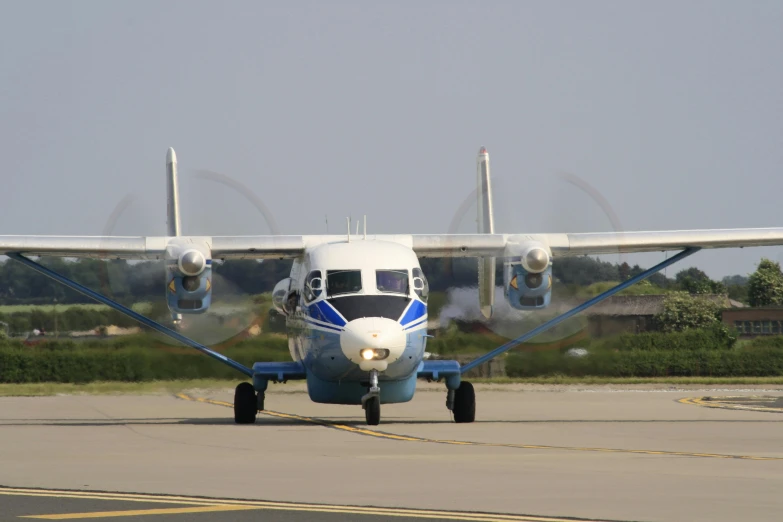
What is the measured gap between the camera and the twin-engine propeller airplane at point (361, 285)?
19.8 m

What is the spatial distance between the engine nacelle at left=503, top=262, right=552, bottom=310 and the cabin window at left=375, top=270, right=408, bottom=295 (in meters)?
2.96

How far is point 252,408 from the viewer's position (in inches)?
854

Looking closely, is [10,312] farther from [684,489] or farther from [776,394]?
[684,489]

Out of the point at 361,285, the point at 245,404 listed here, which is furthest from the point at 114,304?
the point at 361,285

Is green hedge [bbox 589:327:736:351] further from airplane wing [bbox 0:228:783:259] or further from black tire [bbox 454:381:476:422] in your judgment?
black tire [bbox 454:381:476:422]

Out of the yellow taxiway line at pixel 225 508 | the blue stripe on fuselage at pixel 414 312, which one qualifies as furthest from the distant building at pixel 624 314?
the yellow taxiway line at pixel 225 508

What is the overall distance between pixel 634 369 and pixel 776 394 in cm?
644

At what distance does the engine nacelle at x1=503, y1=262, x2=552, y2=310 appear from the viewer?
22562 millimetres

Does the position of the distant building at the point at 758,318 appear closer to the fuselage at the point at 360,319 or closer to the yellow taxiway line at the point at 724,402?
the yellow taxiway line at the point at 724,402

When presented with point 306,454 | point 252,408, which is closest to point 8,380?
point 252,408

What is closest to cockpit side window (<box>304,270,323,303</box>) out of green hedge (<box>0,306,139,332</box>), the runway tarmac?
the runway tarmac

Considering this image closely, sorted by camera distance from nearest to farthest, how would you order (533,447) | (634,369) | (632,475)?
(632,475) → (533,447) → (634,369)

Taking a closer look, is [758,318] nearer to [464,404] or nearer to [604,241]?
[604,241]

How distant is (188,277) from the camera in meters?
21.9
